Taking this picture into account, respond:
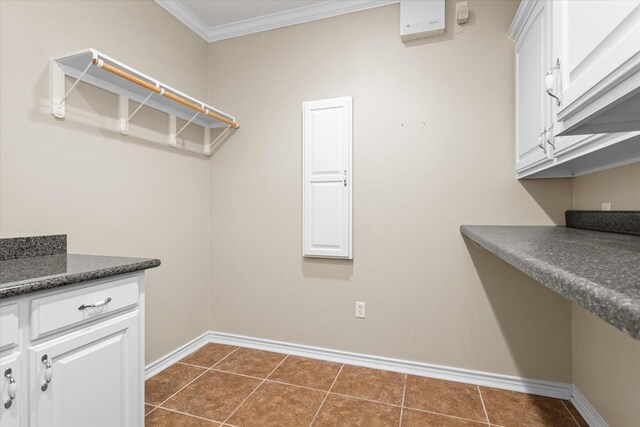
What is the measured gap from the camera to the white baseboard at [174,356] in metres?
2.14

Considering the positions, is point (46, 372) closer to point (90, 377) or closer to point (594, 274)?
point (90, 377)

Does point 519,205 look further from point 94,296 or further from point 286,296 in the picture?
point 94,296

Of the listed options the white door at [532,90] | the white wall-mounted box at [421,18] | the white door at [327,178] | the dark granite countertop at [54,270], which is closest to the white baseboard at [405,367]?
the white door at [327,178]

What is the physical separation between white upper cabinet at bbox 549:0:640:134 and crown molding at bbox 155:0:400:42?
5.09ft

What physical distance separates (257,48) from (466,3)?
60.5 inches

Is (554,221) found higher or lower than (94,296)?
higher

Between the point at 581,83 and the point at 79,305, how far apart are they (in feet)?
5.46

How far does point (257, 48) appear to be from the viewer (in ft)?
8.63

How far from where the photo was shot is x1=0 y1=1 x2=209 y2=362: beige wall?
1483mm

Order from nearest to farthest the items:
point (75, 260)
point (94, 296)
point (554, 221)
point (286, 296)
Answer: point (94, 296), point (75, 260), point (554, 221), point (286, 296)

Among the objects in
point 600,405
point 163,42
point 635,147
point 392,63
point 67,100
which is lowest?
point 600,405

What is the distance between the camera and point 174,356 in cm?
236

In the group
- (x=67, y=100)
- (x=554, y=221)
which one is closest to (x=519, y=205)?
(x=554, y=221)

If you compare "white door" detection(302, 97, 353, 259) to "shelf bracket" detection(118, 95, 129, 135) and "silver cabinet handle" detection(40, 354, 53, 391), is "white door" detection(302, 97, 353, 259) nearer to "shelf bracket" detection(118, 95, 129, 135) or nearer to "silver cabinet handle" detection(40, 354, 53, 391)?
"shelf bracket" detection(118, 95, 129, 135)
